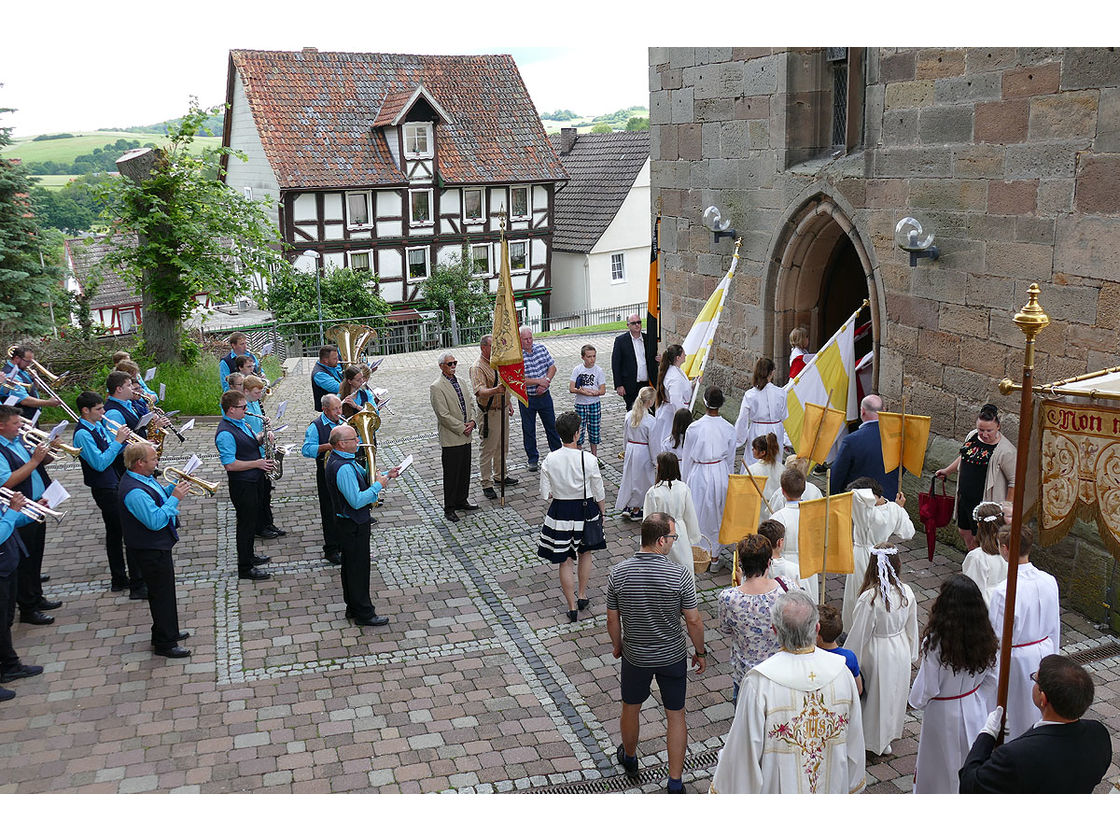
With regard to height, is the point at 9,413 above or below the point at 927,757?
above

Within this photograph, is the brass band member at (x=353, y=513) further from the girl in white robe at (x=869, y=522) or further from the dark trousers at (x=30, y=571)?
the girl in white robe at (x=869, y=522)

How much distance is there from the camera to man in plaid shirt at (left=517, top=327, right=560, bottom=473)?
11352mm

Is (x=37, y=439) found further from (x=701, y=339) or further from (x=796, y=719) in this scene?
(x=796, y=719)

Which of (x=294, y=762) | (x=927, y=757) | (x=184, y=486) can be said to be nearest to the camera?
(x=927, y=757)

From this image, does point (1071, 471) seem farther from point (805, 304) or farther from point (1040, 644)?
point (805, 304)

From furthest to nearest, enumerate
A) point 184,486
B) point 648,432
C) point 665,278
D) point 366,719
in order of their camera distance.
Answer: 1. point 665,278
2. point 648,432
3. point 184,486
4. point 366,719

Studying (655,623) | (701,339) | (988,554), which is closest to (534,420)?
(701,339)

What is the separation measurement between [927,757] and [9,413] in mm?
7051

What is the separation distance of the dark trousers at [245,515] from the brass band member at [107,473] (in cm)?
87

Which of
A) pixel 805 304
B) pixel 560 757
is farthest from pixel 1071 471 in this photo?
pixel 805 304

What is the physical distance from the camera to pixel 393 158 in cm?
3177

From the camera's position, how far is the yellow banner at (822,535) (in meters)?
6.36

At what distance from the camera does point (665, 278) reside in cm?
1388

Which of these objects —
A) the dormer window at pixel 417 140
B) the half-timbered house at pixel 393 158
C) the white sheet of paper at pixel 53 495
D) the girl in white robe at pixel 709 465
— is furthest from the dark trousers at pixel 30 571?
the dormer window at pixel 417 140
